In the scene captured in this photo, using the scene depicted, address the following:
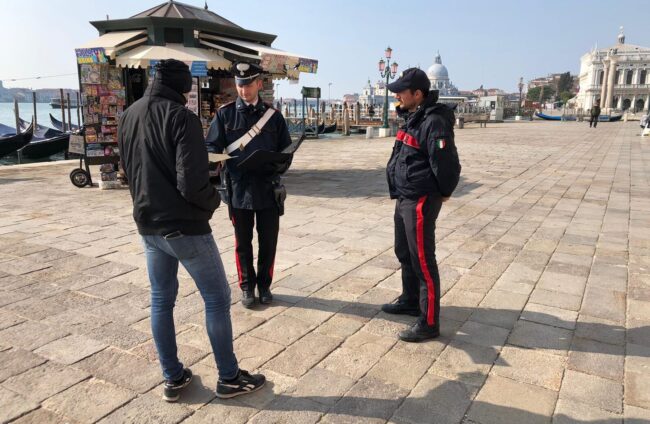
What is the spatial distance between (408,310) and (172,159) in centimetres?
206

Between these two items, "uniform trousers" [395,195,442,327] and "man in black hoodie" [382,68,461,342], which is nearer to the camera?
"man in black hoodie" [382,68,461,342]

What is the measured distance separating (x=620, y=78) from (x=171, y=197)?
122m

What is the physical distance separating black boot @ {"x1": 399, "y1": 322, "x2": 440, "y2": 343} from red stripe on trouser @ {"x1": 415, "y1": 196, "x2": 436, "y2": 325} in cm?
5

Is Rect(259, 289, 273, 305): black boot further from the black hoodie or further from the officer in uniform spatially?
the black hoodie

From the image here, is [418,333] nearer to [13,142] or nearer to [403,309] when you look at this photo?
[403,309]

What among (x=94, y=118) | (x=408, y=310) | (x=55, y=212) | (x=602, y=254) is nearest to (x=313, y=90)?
(x=94, y=118)

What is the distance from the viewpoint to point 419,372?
2744mm

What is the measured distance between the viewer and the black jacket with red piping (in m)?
2.84

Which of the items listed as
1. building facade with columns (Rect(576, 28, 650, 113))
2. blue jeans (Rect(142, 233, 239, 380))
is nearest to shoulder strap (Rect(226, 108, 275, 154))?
blue jeans (Rect(142, 233, 239, 380))

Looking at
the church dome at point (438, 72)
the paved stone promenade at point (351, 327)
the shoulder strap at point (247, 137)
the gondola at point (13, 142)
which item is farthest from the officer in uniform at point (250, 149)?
the church dome at point (438, 72)

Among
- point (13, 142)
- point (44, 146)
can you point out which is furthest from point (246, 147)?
point (44, 146)

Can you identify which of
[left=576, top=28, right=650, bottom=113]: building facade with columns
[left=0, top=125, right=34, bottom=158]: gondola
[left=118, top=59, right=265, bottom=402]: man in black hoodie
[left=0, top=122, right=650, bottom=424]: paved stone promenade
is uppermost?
[left=576, top=28, right=650, bottom=113]: building facade with columns

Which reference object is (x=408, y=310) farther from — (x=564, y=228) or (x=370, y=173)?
(x=370, y=173)

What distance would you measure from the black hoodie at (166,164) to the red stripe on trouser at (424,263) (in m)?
1.30
